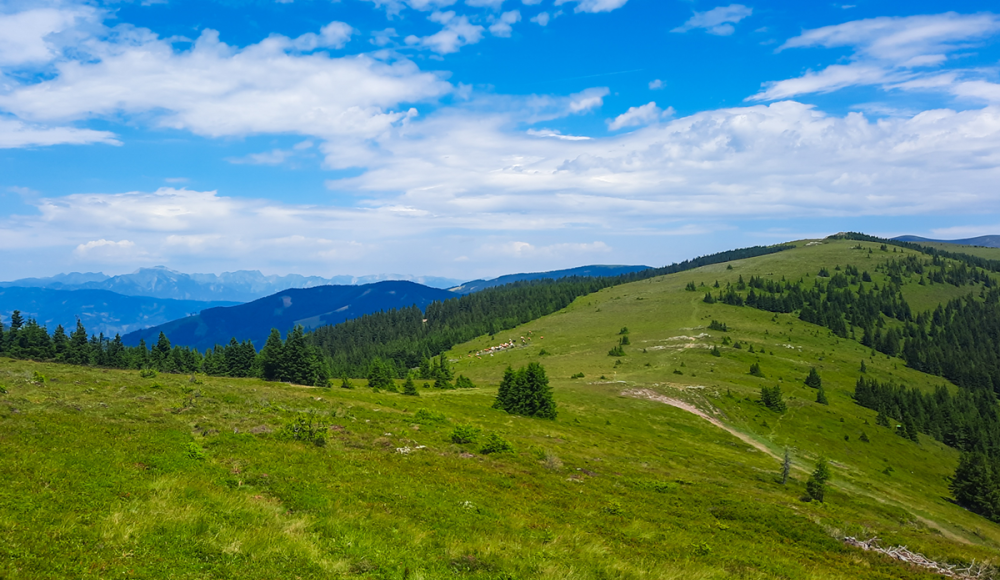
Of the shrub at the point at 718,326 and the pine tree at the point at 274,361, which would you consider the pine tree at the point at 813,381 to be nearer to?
the shrub at the point at 718,326

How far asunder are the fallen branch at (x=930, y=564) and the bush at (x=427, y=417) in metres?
32.1

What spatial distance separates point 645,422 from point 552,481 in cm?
5551

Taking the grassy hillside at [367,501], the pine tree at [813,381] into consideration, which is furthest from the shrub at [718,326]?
the grassy hillside at [367,501]

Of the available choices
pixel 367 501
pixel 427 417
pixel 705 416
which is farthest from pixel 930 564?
pixel 705 416

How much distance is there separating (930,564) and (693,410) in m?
71.5

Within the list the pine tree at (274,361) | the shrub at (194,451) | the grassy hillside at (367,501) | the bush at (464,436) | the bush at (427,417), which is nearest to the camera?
the grassy hillside at (367,501)

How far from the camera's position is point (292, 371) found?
8525 centimetres

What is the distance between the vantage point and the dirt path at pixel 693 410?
79188 millimetres

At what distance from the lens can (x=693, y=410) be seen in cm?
9100

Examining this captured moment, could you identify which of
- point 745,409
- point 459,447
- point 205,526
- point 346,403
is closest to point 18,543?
point 205,526

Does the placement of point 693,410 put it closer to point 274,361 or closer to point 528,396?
point 528,396

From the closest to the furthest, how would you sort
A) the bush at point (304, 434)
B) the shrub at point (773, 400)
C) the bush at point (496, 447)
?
the bush at point (304, 434) → the bush at point (496, 447) → the shrub at point (773, 400)

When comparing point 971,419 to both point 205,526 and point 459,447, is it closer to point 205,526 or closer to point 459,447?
point 459,447

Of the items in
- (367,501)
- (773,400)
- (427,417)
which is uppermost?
(367,501)
